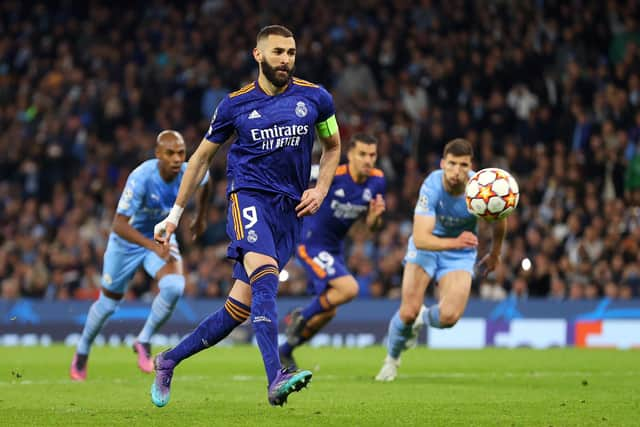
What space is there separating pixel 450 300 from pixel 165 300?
3055mm

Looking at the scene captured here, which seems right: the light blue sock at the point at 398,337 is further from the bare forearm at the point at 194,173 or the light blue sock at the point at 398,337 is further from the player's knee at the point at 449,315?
the bare forearm at the point at 194,173

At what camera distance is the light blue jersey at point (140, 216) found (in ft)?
38.1

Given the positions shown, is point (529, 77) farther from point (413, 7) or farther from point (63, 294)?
point (63, 294)

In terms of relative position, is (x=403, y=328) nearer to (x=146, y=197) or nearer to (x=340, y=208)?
(x=340, y=208)

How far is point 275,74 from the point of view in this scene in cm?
778

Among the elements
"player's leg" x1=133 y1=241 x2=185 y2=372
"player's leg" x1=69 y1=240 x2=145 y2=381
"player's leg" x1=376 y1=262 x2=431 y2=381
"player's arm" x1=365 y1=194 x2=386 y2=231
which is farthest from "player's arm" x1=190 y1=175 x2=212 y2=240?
"player's leg" x1=376 y1=262 x2=431 y2=381

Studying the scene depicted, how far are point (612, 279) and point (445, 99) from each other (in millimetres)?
5582

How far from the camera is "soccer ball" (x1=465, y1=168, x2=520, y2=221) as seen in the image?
10055mm

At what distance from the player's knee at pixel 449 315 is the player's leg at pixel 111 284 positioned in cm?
340

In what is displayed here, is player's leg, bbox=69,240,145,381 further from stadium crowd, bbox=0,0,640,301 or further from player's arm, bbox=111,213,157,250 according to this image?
stadium crowd, bbox=0,0,640,301

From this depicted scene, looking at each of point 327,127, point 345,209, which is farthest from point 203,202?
point 327,127

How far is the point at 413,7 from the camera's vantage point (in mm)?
23656

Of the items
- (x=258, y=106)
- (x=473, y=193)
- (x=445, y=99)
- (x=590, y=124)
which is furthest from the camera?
(x=445, y=99)

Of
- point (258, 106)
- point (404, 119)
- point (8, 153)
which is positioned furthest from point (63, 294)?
point (258, 106)
